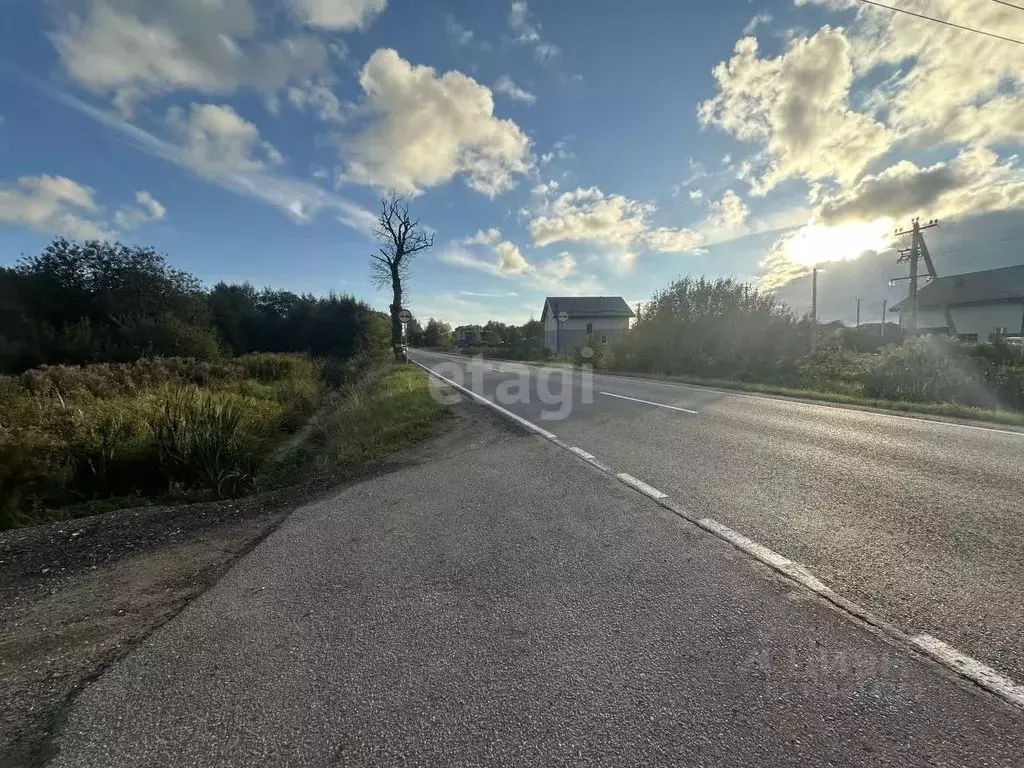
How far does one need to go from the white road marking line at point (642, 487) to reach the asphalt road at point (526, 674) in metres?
0.98

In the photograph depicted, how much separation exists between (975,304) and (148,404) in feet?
187

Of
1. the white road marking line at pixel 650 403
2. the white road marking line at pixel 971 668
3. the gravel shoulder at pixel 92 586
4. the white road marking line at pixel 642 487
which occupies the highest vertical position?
the white road marking line at pixel 650 403

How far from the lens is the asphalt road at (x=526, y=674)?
1.74 m

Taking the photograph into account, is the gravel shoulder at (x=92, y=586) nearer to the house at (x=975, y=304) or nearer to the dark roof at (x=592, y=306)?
the house at (x=975, y=304)

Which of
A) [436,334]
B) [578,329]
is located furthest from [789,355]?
[436,334]

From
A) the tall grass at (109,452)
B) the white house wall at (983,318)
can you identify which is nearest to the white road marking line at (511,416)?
the tall grass at (109,452)

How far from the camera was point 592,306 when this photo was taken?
201 ft

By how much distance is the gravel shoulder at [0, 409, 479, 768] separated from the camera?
83.4 inches

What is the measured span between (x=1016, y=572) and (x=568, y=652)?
2.96 meters

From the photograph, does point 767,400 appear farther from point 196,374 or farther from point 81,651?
point 196,374

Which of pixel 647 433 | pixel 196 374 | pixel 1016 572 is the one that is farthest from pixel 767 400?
pixel 196 374

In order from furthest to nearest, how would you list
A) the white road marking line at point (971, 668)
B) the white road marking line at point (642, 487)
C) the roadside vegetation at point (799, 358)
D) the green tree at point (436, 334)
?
1. the green tree at point (436, 334)
2. the roadside vegetation at point (799, 358)
3. the white road marking line at point (642, 487)
4. the white road marking line at point (971, 668)

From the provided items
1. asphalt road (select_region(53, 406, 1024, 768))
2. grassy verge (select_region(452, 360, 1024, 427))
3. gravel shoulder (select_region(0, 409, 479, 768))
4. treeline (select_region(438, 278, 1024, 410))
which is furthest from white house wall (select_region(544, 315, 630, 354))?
asphalt road (select_region(53, 406, 1024, 768))

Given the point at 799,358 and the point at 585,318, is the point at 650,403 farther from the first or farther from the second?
the point at 585,318
